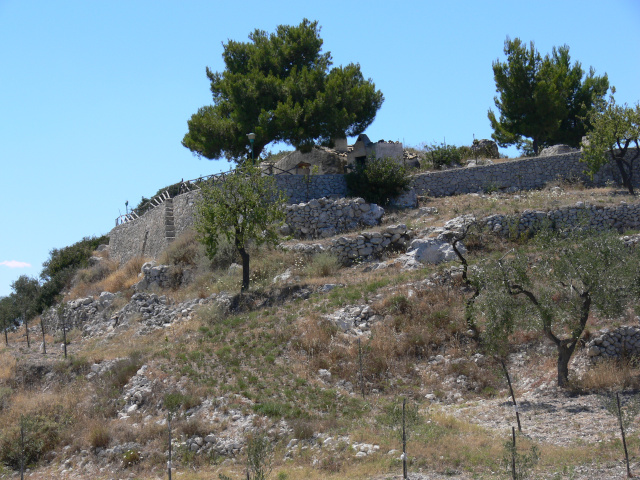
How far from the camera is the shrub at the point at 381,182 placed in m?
28.0

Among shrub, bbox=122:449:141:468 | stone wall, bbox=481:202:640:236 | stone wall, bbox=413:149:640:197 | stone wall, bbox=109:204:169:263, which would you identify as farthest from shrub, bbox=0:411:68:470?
stone wall, bbox=413:149:640:197

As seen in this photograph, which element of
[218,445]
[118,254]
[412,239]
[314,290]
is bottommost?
[218,445]

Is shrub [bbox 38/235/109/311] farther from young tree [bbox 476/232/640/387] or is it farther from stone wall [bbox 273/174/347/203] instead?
young tree [bbox 476/232/640/387]

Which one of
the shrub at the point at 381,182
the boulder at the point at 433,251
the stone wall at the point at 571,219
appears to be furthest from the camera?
the shrub at the point at 381,182

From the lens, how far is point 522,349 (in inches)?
669

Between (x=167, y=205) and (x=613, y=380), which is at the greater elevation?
(x=167, y=205)

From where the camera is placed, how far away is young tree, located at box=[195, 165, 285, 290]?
73.0 ft

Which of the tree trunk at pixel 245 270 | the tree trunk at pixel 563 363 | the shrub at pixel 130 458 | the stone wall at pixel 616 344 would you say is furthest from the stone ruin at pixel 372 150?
the shrub at pixel 130 458

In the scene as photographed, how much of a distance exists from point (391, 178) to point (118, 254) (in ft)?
55.5

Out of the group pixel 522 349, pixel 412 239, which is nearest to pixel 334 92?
pixel 412 239

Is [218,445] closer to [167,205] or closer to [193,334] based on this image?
[193,334]

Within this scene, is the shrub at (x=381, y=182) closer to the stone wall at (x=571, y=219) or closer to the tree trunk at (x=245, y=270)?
the stone wall at (x=571, y=219)

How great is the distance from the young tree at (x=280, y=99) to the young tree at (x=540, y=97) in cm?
753

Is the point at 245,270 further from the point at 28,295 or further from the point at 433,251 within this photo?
the point at 28,295
